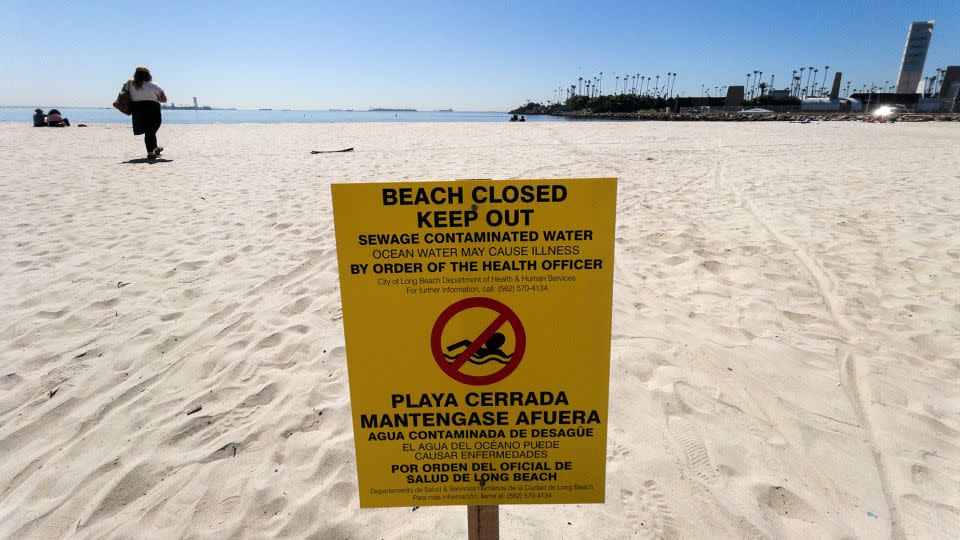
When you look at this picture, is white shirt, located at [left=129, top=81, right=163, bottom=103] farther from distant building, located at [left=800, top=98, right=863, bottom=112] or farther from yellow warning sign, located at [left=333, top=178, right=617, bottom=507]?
distant building, located at [left=800, top=98, right=863, bottom=112]

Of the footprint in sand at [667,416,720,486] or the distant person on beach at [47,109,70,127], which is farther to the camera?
the distant person on beach at [47,109,70,127]

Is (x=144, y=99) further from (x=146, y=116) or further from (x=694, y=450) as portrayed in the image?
(x=694, y=450)

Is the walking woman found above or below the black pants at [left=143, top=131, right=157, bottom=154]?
above

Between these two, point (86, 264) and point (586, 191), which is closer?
point (586, 191)

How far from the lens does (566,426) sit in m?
1.28


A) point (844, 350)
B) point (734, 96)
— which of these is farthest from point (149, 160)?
point (734, 96)

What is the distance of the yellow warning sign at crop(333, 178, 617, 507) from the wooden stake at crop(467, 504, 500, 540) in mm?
92

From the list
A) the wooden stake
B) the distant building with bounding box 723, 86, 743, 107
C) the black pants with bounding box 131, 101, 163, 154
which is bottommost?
the wooden stake

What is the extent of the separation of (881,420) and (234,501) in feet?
10.6

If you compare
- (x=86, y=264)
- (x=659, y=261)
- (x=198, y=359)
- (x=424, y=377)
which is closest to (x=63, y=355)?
(x=198, y=359)

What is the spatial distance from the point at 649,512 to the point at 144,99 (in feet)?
42.2

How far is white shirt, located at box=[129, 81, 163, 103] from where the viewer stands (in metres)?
10.2

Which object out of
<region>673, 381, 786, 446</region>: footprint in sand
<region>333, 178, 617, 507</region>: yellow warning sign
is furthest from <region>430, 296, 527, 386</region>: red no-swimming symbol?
<region>673, 381, 786, 446</region>: footprint in sand

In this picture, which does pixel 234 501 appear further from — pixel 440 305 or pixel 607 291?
pixel 607 291
